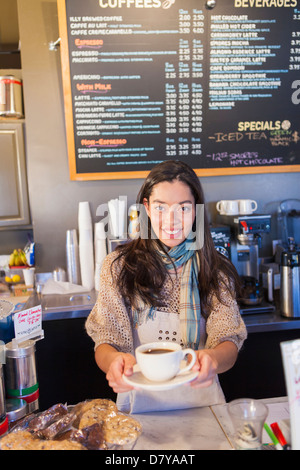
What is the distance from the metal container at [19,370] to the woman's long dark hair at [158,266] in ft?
1.52

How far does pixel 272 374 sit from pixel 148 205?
157 cm

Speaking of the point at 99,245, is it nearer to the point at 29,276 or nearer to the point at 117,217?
the point at 117,217

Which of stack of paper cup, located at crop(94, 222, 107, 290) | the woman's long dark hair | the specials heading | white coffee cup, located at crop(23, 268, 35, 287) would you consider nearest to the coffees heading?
the specials heading

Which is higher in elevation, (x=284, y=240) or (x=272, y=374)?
(x=284, y=240)

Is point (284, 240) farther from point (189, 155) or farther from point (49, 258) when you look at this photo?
point (49, 258)

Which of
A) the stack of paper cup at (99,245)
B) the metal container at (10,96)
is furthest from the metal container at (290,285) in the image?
the metal container at (10,96)

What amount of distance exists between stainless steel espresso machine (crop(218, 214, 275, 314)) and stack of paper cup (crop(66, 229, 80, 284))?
40.0 inches

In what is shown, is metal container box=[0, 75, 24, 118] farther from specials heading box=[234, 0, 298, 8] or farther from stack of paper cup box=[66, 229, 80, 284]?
specials heading box=[234, 0, 298, 8]

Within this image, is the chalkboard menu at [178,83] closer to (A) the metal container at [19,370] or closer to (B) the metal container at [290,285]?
(B) the metal container at [290,285]

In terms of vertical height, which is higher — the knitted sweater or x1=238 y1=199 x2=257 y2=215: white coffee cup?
x1=238 y1=199 x2=257 y2=215: white coffee cup

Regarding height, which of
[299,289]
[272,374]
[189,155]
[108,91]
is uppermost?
[108,91]

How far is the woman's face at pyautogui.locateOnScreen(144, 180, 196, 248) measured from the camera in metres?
1.41

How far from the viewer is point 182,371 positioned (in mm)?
944
